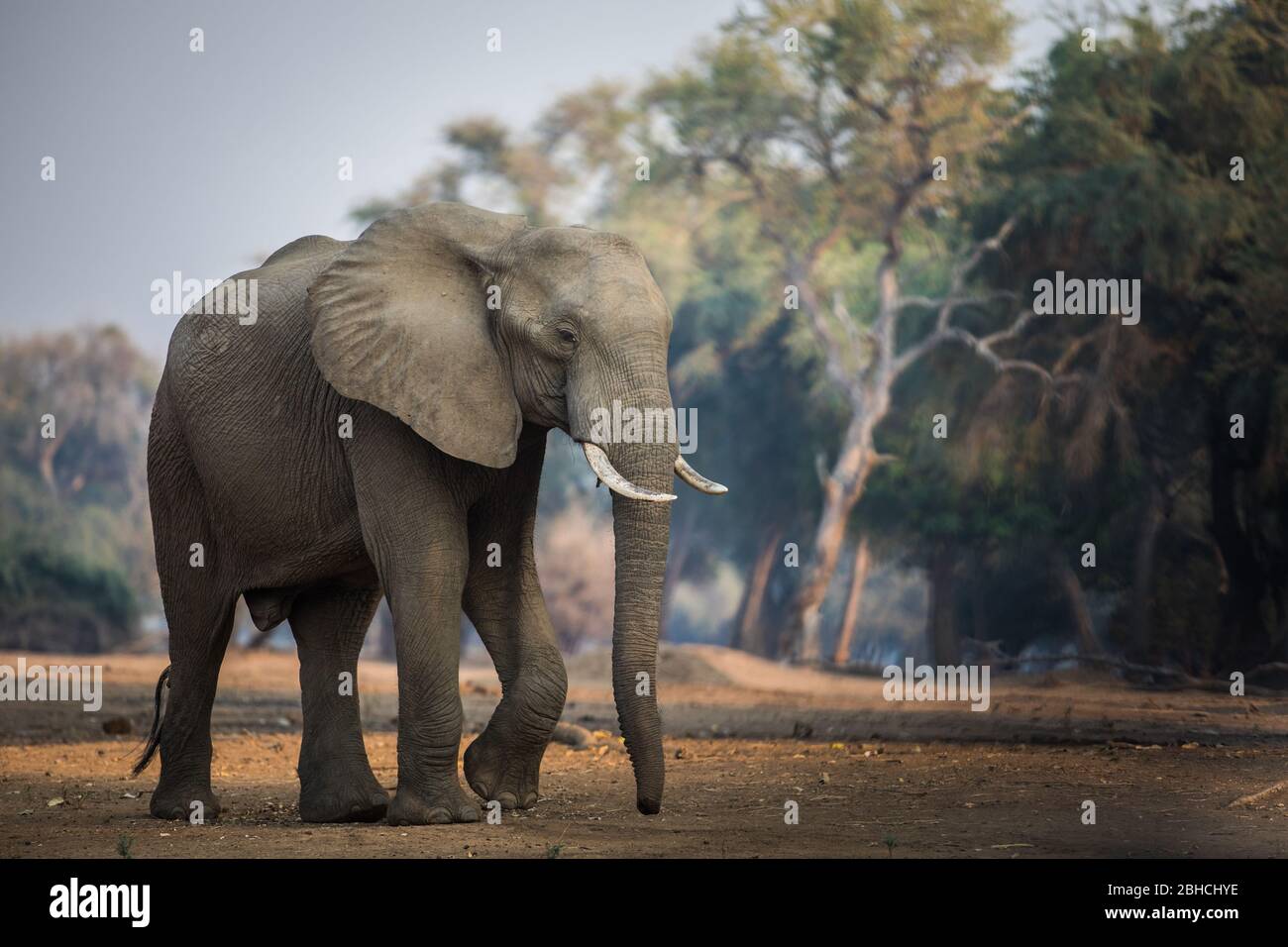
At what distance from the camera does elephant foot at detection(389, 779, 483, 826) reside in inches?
378

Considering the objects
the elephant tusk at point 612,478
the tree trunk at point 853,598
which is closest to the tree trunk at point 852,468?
the tree trunk at point 853,598

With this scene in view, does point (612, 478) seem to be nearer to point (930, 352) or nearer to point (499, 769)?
point (499, 769)

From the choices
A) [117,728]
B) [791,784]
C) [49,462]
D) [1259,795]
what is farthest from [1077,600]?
[49,462]

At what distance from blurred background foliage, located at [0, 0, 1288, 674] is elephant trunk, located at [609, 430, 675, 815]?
51.8 ft

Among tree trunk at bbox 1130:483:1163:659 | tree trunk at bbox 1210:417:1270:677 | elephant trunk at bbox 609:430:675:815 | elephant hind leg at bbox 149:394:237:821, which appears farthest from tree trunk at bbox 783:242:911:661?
elephant trunk at bbox 609:430:675:815

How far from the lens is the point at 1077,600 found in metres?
33.0

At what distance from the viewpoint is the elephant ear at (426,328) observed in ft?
31.0

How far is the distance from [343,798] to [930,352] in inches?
1013

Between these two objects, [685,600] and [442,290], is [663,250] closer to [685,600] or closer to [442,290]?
[442,290]

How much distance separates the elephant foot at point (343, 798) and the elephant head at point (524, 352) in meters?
1.85

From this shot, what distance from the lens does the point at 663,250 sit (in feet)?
166

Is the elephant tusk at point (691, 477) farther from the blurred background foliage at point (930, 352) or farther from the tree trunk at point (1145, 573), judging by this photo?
the tree trunk at point (1145, 573)
